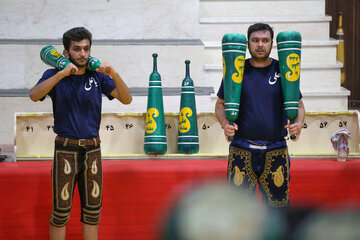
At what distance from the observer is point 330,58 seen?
4.49 meters

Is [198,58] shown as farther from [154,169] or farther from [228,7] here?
[154,169]

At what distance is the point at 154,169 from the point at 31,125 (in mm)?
828

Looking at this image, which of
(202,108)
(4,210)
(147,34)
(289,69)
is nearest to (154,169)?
(4,210)

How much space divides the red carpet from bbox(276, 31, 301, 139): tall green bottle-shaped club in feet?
2.18

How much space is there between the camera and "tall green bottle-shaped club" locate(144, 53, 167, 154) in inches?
118

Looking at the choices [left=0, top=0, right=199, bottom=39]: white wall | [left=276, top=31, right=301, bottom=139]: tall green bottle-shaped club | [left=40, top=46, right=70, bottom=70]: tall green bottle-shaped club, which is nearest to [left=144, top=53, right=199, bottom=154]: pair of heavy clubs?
[left=40, top=46, right=70, bottom=70]: tall green bottle-shaped club

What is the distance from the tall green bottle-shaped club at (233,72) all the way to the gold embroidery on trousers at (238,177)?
206 mm

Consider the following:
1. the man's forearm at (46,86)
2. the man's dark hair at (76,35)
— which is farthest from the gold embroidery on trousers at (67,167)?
the man's dark hair at (76,35)

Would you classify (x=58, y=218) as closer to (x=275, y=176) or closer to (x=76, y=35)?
(x=76, y=35)

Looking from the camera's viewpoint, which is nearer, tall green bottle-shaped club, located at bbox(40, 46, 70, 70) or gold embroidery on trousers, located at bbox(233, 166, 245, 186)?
gold embroidery on trousers, located at bbox(233, 166, 245, 186)

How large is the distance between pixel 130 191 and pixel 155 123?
491mm

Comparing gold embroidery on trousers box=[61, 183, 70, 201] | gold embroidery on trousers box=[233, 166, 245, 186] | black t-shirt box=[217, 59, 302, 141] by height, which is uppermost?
black t-shirt box=[217, 59, 302, 141]

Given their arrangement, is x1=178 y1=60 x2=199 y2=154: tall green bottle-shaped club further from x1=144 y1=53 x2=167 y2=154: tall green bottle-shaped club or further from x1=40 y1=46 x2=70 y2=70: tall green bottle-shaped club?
x1=40 y1=46 x2=70 y2=70: tall green bottle-shaped club

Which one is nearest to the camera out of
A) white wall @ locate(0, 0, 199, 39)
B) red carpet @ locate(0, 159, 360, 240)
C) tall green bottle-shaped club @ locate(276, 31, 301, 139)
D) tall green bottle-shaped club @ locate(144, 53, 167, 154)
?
tall green bottle-shaped club @ locate(276, 31, 301, 139)
